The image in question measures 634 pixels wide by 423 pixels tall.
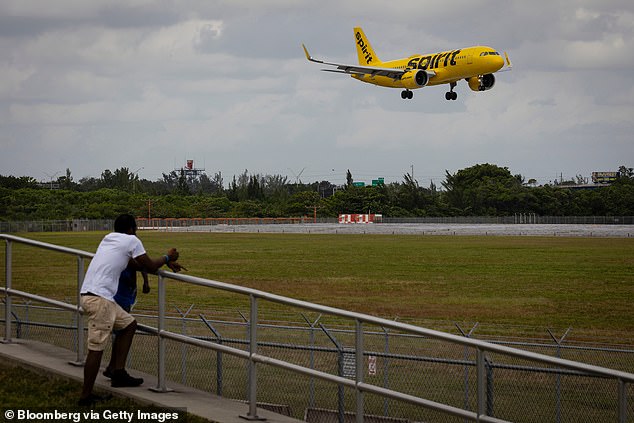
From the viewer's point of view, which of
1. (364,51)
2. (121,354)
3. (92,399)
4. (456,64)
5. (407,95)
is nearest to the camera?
(92,399)

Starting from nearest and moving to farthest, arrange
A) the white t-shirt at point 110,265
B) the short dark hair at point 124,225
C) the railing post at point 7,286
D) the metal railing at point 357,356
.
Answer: the metal railing at point 357,356, the white t-shirt at point 110,265, the short dark hair at point 124,225, the railing post at point 7,286

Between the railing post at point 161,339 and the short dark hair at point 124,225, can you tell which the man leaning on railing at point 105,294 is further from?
the railing post at point 161,339

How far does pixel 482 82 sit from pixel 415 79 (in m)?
5.76

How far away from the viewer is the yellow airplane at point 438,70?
8038 cm

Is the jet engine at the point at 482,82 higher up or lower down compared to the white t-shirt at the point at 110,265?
higher up

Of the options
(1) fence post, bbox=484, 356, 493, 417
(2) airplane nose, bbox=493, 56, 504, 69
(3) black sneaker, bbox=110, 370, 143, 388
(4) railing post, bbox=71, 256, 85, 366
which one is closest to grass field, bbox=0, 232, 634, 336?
(4) railing post, bbox=71, 256, 85, 366

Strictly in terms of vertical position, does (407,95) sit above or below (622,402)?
above

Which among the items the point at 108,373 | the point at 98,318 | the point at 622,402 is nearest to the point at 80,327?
the point at 108,373

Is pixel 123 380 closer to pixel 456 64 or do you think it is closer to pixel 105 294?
pixel 105 294

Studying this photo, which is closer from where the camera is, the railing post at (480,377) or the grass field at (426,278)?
the railing post at (480,377)

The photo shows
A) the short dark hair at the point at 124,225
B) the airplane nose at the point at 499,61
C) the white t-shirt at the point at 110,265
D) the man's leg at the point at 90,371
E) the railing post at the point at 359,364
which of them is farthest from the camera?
the airplane nose at the point at 499,61

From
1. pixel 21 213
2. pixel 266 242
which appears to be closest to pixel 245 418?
pixel 266 242

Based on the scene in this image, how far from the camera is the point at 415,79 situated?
86125 mm

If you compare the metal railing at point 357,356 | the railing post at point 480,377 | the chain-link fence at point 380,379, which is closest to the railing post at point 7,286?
the metal railing at point 357,356
